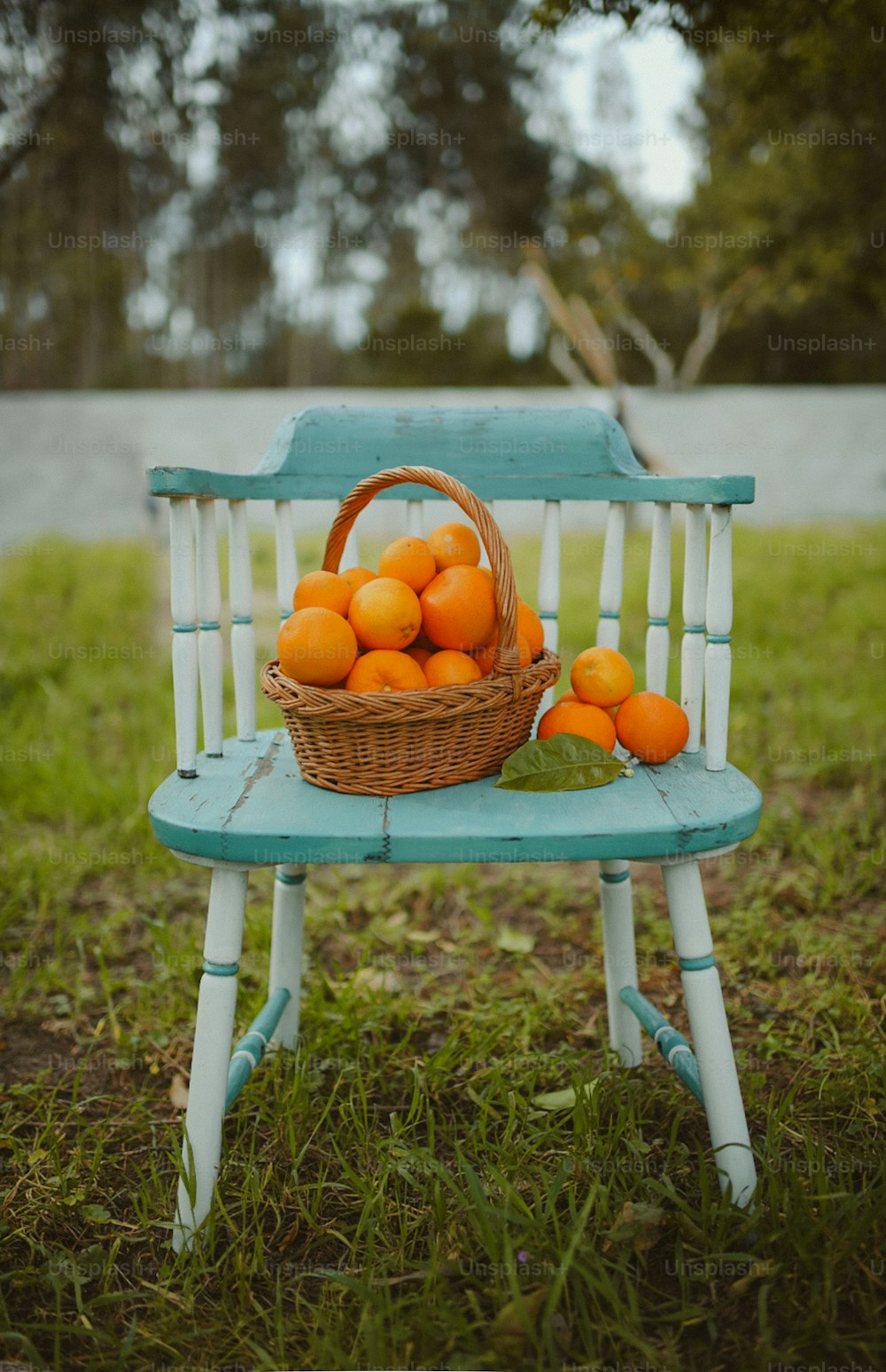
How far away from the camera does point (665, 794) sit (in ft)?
4.31

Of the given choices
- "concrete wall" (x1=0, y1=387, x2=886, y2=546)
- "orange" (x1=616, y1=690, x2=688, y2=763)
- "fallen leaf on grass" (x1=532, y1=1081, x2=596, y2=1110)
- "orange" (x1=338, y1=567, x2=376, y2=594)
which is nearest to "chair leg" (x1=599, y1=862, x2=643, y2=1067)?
"fallen leaf on grass" (x1=532, y1=1081, x2=596, y2=1110)

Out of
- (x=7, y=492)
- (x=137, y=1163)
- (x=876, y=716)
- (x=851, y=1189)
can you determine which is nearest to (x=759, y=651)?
(x=876, y=716)

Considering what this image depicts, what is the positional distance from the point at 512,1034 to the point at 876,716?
7.02ft

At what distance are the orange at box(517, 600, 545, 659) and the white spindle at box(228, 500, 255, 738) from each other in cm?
45

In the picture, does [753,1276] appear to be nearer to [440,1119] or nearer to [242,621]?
[440,1119]

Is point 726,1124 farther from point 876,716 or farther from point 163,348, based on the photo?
point 163,348

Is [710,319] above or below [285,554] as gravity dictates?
above

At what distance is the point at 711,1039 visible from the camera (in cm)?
127

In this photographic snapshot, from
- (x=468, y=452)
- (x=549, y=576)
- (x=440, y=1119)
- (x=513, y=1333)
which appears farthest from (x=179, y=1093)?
(x=468, y=452)

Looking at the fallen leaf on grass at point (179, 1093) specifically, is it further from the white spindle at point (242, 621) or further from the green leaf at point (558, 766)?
the green leaf at point (558, 766)

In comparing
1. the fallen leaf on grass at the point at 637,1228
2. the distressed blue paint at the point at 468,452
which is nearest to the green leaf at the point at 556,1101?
the fallen leaf on grass at the point at 637,1228

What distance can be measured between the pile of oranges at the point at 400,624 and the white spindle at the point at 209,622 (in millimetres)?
183

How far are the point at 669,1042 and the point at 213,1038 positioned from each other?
0.71m

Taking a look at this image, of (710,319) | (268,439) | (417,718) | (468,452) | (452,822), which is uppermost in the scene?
(710,319)
